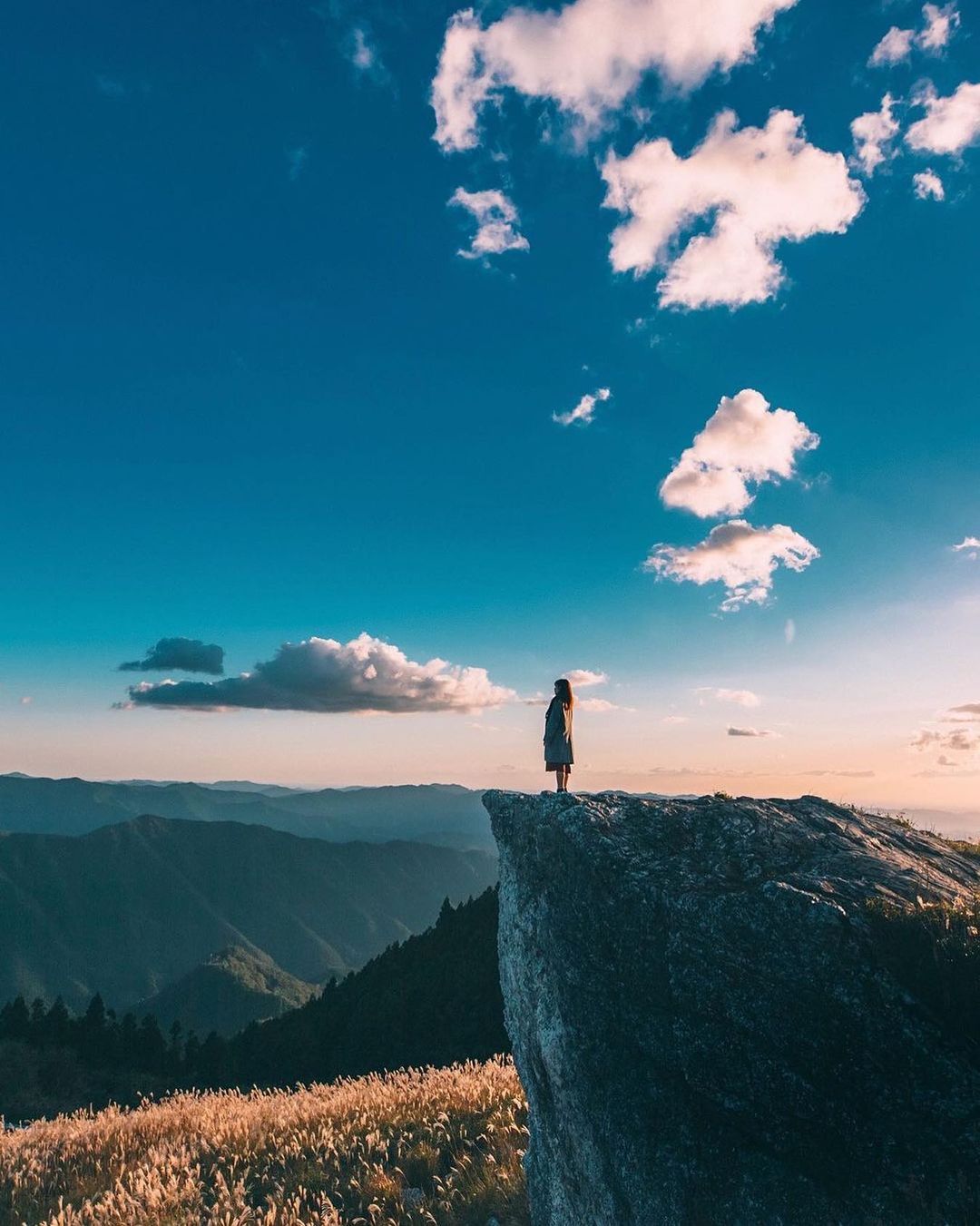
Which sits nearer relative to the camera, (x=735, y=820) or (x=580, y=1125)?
(x=580, y=1125)

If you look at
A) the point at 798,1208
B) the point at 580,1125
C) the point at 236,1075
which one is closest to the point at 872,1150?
the point at 798,1208

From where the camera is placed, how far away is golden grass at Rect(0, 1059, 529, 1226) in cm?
759

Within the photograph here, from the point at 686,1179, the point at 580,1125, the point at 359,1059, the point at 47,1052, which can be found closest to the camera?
the point at 686,1179

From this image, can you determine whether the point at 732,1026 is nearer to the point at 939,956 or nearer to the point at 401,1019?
the point at 939,956

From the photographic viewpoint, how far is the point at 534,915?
25.0ft

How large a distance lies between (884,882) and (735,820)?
136 cm

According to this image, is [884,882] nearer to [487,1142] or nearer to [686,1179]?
[686,1179]

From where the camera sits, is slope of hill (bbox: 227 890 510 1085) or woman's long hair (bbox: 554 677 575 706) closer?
woman's long hair (bbox: 554 677 575 706)

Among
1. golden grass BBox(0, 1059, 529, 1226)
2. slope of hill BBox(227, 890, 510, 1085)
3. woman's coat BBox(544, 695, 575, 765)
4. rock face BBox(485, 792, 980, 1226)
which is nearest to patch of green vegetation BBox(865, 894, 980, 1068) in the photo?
rock face BBox(485, 792, 980, 1226)

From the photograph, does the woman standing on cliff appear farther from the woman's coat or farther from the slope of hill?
the slope of hill

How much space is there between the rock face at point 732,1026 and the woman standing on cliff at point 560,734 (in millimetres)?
4723

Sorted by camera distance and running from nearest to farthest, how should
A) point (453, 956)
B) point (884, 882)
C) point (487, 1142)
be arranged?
1. point (884, 882)
2. point (487, 1142)
3. point (453, 956)

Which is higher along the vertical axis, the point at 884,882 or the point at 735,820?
the point at 735,820

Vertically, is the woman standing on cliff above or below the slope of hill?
above
